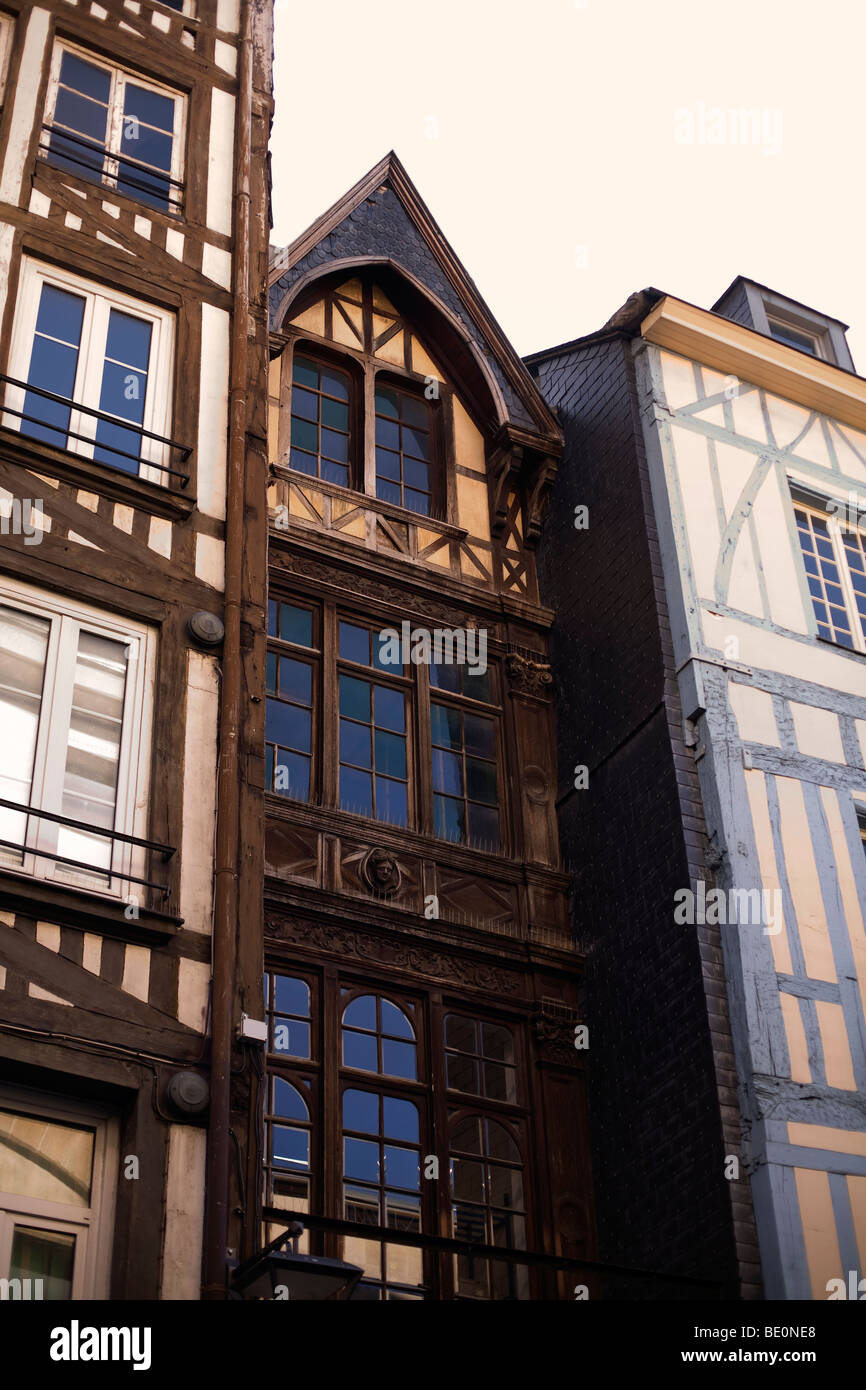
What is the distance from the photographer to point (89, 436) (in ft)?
32.5

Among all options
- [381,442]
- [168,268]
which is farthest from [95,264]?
[381,442]

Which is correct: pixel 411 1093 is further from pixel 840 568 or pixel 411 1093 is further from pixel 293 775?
pixel 840 568

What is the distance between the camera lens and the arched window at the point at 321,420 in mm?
14484

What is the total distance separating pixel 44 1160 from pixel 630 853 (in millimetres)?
6060

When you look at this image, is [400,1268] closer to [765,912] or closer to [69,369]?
[765,912]

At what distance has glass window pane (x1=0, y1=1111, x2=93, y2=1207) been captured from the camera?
300 inches

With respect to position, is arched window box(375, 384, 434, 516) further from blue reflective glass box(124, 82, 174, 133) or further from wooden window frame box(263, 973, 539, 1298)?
wooden window frame box(263, 973, 539, 1298)

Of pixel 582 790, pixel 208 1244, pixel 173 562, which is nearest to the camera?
pixel 208 1244

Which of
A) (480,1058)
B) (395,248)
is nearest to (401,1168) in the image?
(480,1058)

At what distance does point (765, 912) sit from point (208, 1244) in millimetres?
5513

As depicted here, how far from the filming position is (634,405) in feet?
48.1

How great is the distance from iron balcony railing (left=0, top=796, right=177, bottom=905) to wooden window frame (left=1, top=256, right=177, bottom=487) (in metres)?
2.36

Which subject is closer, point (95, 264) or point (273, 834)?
point (95, 264)

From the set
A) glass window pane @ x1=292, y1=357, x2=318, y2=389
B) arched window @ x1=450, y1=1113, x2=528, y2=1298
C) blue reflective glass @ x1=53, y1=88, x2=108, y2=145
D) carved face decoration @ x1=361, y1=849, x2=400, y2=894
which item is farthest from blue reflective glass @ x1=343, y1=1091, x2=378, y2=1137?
blue reflective glass @ x1=53, y1=88, x2=108, y2=145
